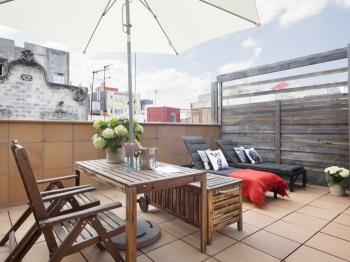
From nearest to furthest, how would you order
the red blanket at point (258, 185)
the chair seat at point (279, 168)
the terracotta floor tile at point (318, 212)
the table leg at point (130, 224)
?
the table leg at point (130, 224), the terracotta floor tile at point (318, 212), the red blanket at point (258, 185), the chair seat at point (279, 168)

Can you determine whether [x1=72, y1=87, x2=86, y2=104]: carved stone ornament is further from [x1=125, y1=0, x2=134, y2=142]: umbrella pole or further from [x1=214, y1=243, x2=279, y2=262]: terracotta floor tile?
[x1=214, y1=243, x2=279, y2=262]: terracotta floor tile

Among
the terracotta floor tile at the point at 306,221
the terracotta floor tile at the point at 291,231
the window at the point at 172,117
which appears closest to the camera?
the terracotta floor tile at the point at 291,231

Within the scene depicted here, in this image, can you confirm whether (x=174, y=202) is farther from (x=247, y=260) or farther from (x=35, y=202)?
(x=35, y=202)

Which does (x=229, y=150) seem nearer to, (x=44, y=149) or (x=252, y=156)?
(x=252, y=156)

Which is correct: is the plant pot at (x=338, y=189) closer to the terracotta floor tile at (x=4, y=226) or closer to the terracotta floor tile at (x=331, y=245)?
the terracotta floor tile at (x=331, y=245)

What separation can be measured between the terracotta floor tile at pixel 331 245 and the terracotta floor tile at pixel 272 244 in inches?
6.7

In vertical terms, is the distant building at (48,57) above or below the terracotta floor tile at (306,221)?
above

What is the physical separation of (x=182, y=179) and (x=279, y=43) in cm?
527

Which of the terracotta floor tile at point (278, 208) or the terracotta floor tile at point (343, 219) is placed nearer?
the terracotta floor tile at point (343, 219)

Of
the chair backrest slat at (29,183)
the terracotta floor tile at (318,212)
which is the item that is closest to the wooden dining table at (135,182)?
the chair backrest slat at (29,183)

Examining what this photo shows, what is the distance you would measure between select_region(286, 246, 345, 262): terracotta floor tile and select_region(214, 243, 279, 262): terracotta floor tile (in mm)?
171

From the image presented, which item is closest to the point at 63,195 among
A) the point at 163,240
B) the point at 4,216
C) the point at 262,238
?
the point at 163,240

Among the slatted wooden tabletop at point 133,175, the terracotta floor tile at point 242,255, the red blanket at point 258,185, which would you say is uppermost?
the slatted wooden tabletop at point 133,175

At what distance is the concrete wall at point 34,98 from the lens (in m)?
10.8
